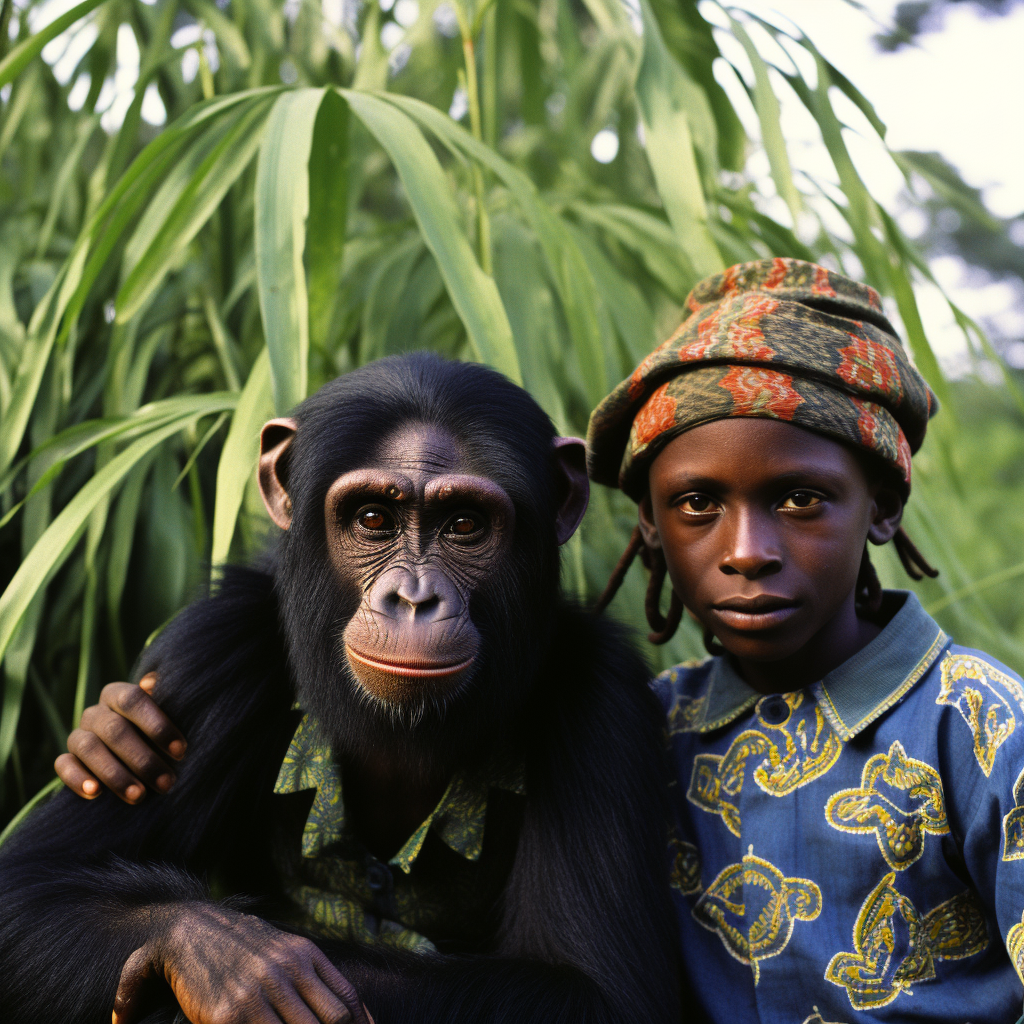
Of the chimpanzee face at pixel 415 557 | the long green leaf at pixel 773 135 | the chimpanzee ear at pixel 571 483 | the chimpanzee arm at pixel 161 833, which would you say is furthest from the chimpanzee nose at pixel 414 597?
the long green leaf at pixel 773 135

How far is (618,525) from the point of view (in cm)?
294

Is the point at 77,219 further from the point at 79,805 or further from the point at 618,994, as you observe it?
the point at 618,994

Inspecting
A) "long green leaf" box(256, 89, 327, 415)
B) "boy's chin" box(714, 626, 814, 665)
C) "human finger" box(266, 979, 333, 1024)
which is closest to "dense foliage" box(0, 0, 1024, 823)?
"long green leaf" box(256, 89, 327, 415)

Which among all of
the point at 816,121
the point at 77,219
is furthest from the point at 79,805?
the point at 816,121

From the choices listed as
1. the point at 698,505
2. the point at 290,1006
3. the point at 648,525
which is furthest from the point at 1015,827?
the point at 290,1006

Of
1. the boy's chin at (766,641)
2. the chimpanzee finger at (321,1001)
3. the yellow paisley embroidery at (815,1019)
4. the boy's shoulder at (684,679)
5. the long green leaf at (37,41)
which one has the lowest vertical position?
the yellow paisley embroidery at (815,1019)

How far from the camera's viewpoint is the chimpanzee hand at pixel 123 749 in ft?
5.83

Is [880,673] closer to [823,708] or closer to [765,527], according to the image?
[823,708]

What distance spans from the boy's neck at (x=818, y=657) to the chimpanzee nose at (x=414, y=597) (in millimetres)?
583

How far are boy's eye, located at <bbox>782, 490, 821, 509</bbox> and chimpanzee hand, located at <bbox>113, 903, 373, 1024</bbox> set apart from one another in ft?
3.06

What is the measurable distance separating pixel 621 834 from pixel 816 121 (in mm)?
1819

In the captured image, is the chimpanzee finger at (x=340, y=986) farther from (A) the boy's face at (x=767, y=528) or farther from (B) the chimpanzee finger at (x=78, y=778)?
(A) the boy's face at (x=767, y=528)

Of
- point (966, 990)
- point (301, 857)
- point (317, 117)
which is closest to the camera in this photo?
point (966, 990)

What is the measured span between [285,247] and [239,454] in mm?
427
